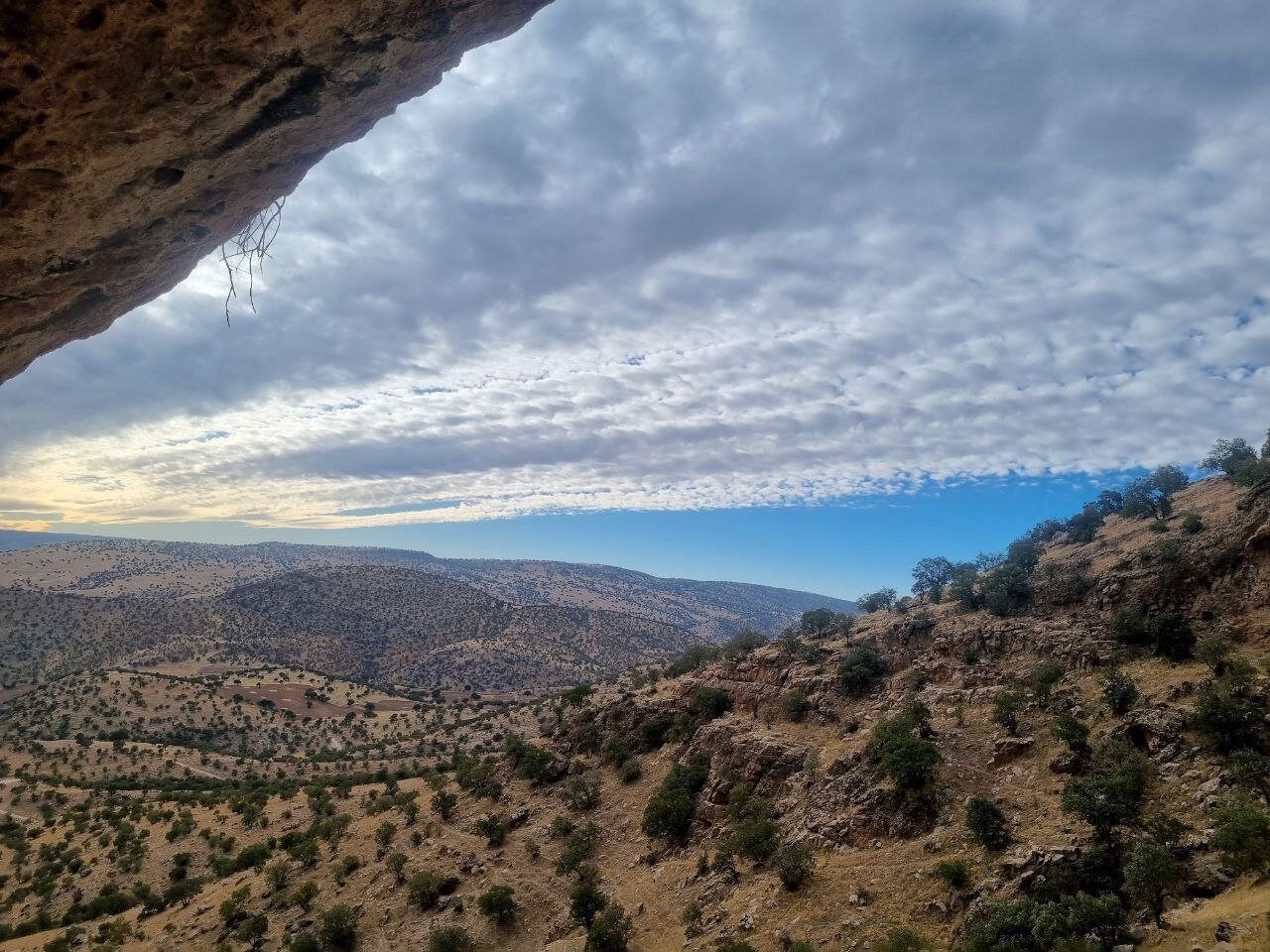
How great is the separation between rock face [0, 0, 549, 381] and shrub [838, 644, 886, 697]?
3254 centimetres

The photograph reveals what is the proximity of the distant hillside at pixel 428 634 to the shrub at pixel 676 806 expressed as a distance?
89.2 meters

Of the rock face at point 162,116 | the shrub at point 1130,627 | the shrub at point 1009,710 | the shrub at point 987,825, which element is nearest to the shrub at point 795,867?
the shrub at point 987,825

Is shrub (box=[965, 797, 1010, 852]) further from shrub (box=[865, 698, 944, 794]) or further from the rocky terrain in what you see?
shrub (box=[865, 698, 944, 794])

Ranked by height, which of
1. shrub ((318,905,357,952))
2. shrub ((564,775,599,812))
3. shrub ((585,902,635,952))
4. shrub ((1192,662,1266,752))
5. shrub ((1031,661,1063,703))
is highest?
shrub ((1192,662,1266,752))

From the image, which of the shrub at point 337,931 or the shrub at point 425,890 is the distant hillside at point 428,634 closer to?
the shrub at point 425,890

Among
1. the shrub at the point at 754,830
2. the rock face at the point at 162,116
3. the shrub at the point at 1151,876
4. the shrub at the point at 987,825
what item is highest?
the rock face at the point at 162,116

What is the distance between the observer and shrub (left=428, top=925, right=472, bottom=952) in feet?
72.1

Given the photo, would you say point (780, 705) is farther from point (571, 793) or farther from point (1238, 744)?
point (1238, 744)

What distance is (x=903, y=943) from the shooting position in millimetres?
15523

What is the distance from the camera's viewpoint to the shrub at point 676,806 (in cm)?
2720

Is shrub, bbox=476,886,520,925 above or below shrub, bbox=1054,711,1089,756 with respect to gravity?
below

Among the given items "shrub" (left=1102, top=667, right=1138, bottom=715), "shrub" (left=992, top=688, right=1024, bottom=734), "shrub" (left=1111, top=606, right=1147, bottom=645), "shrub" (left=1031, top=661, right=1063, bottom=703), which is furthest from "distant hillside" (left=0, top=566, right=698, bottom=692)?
"shrub" (left=1102, top=667, right=1138, bottom=715)

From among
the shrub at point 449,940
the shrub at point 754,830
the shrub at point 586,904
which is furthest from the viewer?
the shrub at point 586,904

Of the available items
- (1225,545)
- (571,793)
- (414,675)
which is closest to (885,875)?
(571,793)
